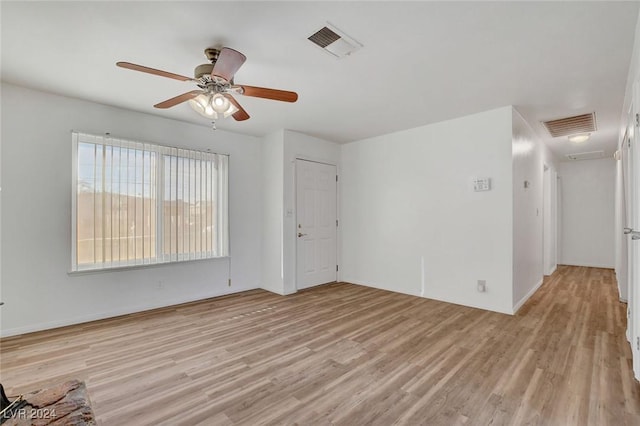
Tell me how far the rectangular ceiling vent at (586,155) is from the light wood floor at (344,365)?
12.5ft

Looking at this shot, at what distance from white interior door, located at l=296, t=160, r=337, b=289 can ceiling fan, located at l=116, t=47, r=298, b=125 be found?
236 centimetres

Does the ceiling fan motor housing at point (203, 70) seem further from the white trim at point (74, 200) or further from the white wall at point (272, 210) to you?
the white wall at point (272, 210)

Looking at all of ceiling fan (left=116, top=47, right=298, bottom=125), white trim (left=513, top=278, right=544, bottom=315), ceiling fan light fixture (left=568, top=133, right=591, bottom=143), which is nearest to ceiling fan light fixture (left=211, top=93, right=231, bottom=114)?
ceiling fan (left=116, top=47, right=298, bottom=125)

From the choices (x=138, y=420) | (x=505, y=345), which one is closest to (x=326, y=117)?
(x=505, y=345)

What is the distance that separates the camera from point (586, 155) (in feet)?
21.6

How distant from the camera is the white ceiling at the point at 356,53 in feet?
6.48

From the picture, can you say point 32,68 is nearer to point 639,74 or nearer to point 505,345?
point 639,74

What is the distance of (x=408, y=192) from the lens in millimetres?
4742

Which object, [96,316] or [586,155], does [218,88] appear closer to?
[96,316]

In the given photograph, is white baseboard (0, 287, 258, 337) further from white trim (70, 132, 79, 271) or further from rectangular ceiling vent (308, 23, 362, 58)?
rectangular ceiling vent (308, 23, 362, 58)

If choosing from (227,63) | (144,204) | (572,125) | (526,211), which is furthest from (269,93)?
(572,125)

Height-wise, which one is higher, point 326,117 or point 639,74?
point 326,117

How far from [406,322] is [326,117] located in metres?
2.84

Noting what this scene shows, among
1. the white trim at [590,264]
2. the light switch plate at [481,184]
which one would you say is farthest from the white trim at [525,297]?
the white trim at [590,264]
